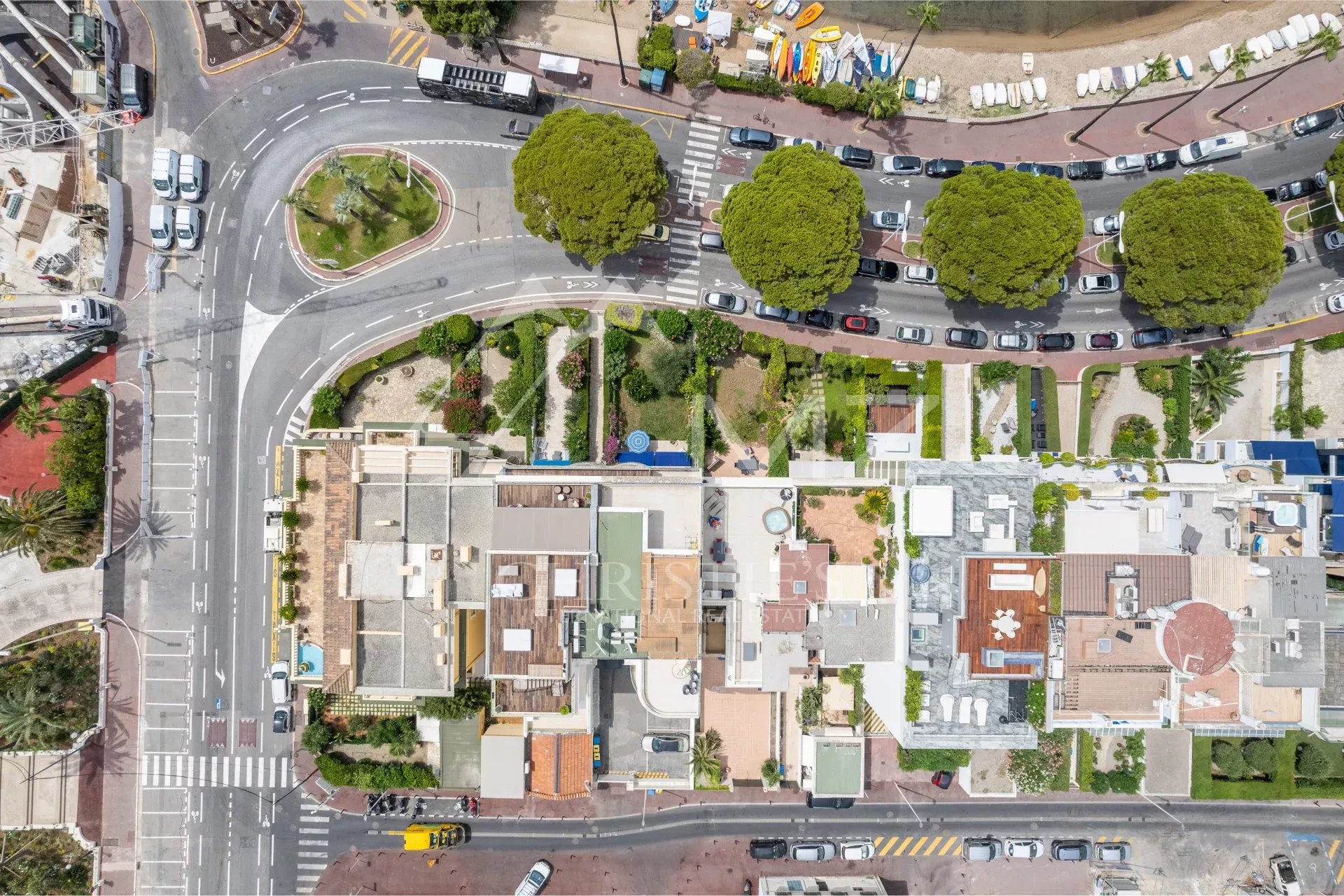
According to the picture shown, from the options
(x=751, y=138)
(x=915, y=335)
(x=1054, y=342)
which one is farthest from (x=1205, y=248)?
(x=751, y=138)

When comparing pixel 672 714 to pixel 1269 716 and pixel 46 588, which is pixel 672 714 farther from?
pixel 46 588

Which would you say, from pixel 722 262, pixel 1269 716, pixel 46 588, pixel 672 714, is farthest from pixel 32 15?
pixel 1269 716

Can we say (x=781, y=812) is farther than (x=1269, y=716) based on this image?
Yes

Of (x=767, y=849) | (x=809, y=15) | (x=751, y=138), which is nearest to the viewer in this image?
(x=767, y=849)

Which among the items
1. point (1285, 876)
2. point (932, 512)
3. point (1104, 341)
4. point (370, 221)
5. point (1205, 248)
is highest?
point (370, 221)

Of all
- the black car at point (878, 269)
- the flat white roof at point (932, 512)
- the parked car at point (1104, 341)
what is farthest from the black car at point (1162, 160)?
the flat white roof at point (932, 512)

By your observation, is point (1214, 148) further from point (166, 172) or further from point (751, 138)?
point (166, 172)

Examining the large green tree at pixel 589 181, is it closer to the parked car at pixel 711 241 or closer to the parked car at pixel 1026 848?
the parked car at pixel 711 241
